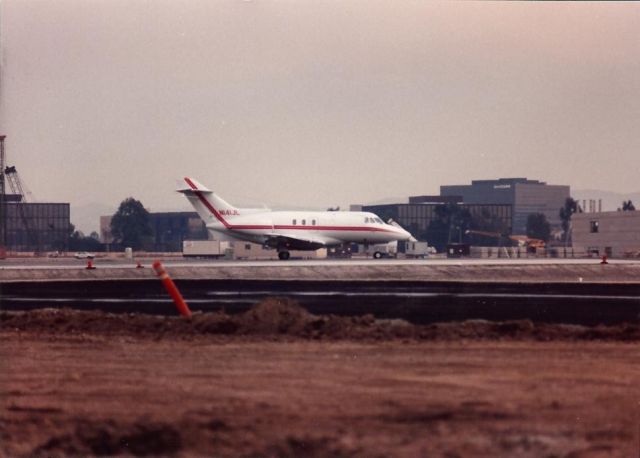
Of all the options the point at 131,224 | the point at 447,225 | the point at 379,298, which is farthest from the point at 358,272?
the point at 447,225

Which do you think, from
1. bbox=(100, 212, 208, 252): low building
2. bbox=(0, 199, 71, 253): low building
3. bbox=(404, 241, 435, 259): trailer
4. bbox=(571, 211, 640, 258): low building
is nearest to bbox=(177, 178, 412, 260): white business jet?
bbox=(404, 241, 435, 259): trailer

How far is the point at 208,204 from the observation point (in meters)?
61.9

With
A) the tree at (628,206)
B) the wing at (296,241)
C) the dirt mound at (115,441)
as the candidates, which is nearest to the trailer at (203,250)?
the wing at (296,241)

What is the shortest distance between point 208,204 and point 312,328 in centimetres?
4457

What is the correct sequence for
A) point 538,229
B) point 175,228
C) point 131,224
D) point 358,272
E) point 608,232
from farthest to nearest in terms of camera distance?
1. point 538,229
2. point 175,228
3. point 131,224
4. point 608,232
5. point 358,272

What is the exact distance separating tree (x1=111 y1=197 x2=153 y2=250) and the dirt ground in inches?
4390

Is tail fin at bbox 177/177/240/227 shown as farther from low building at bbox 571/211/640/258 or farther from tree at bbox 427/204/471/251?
tree at bbox 427/204/471/251

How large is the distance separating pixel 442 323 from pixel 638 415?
24.3 feet

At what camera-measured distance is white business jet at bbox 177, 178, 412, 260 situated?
2440 inches

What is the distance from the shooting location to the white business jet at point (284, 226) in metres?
62.0

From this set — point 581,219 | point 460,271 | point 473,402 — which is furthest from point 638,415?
point 581,219

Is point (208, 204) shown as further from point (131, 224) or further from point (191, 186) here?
point (131, 224)

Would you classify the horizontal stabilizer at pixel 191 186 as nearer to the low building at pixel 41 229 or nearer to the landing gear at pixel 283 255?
the landing gear at pixel 283 255

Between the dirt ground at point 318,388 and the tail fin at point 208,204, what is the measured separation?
4294 cm
